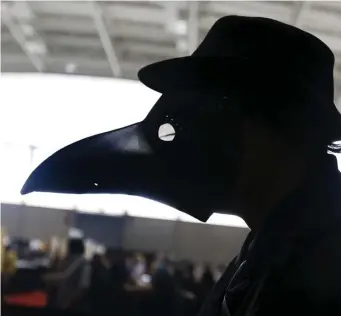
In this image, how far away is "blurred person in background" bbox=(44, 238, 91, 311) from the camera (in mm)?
2032

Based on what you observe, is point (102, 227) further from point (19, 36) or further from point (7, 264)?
point (19, 36)

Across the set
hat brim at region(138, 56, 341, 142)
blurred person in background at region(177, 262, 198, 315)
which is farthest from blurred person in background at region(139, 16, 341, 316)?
blurred person in background at region(177, 262, 198, 315)

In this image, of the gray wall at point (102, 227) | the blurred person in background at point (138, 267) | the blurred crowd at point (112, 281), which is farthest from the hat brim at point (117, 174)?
the blurred person in background at point (138, 267)

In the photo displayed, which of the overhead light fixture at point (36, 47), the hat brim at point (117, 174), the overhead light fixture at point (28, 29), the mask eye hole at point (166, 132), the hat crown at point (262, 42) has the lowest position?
the hat brim at point (117, 174)

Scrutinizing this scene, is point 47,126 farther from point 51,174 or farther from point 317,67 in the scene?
point 317,67

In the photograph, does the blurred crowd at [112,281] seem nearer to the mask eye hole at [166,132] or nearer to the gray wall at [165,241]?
the gray wall at [165,241]

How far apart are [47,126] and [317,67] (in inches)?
59.4

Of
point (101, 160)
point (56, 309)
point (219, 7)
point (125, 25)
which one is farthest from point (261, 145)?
point (125, 25)

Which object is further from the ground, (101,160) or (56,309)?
(101,160)

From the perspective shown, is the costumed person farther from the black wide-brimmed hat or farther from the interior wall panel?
the interior wall panel

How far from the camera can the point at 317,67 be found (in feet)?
1.73

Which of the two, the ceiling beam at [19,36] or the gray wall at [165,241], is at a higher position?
the ceiling beam at [19,36]

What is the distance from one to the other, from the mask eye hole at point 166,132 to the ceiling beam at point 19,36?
1795 millimetres

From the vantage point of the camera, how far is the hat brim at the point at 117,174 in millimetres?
592
